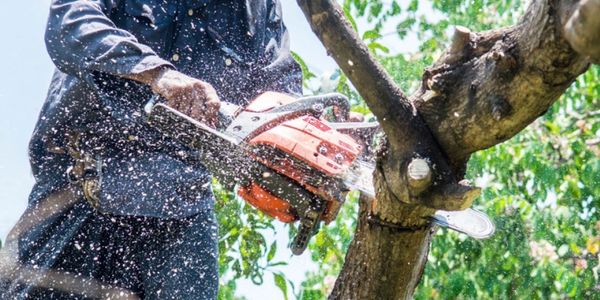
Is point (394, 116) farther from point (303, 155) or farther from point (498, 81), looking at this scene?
point (303, 155)

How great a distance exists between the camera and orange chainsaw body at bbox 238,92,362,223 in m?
2.04

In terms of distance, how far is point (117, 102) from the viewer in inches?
86.7

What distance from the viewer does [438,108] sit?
5.27ft

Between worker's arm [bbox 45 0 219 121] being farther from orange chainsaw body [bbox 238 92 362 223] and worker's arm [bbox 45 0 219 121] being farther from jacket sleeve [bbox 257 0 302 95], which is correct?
jacket sleeve [bbox 257 0 302 95]

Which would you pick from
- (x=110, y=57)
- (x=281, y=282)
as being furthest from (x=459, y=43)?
(x=281, y=282)

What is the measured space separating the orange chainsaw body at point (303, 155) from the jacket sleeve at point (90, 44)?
13.5 inches

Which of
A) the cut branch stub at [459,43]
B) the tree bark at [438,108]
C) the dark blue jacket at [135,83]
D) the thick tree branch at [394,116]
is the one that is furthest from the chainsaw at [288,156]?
the cut branch stub at [459,43]

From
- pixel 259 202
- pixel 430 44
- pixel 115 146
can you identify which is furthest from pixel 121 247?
pixel 430 44

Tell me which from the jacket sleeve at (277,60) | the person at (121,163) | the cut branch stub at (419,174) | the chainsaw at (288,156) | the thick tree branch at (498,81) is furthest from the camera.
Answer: the jacket sleeve at (277,60)

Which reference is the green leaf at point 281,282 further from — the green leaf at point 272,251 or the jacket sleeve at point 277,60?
the jacket sleeve at point 277,60

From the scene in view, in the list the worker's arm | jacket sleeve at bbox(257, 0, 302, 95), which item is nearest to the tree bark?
the worker's arm

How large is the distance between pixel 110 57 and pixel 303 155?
546 mm

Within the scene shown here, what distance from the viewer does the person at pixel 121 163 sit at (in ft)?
7.07

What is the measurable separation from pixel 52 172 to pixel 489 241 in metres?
2.76
